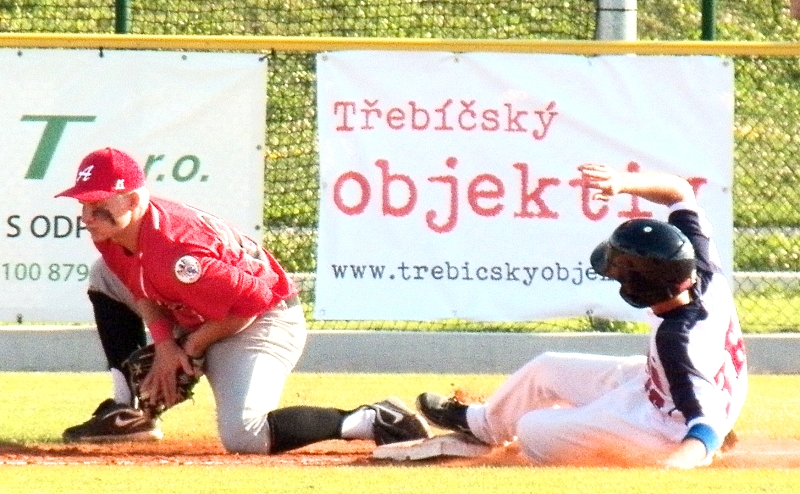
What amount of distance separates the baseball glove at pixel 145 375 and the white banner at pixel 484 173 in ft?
6.72

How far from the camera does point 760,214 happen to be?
10594mm

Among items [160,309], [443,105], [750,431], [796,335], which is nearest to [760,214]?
[796,335]

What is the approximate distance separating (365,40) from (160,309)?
2.70 metres

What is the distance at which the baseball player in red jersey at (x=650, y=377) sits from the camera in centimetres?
548

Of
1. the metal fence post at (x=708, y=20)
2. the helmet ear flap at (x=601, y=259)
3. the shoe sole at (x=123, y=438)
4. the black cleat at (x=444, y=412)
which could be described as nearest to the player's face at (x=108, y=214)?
the shoe sole at (x=123, y=438)

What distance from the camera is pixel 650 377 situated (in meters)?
5.77

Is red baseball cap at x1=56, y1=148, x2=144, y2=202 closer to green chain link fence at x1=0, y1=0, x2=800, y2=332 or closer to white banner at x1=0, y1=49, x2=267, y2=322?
white banner at x1=0, y1=49, x2=267, y2=322

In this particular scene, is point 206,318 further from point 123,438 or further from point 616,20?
point 616,20

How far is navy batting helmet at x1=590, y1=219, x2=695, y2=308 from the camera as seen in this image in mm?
5492

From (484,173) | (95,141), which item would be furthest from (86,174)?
(484,173)

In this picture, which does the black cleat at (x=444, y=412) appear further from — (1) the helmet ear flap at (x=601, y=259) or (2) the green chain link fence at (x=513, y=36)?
(2) the green chain link fence at (x=513, y=36)

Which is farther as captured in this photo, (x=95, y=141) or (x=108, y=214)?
(x=95, y=141)

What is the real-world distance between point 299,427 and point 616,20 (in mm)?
4060

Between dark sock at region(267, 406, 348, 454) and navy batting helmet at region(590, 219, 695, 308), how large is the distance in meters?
1.31
